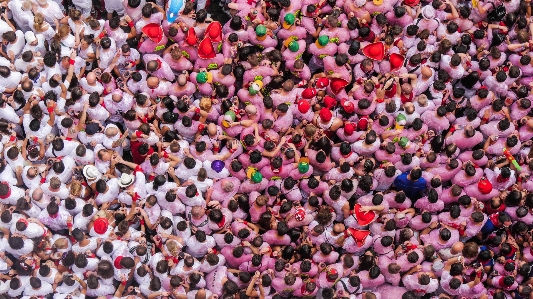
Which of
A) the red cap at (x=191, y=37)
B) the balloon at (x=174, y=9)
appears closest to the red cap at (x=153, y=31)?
the balloon at (x=174, y=9)

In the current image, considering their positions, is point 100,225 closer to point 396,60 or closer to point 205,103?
point 205,103

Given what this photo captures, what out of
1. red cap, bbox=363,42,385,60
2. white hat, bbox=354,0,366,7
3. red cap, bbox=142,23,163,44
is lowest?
red cap, bbox=363,42,385,60

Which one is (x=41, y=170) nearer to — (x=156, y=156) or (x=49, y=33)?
(x=156, y=156)

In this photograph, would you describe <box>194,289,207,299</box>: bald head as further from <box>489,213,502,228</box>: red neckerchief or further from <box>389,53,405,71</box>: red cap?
<box>389,53,405,71</box>: red cap

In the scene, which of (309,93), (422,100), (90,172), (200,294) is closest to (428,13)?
→ (422,100)

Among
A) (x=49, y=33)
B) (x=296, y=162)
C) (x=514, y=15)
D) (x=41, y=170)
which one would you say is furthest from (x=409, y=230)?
(x=49, y=33)

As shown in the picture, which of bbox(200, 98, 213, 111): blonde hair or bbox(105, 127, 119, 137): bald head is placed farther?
bbox(200, 98, 213, 111): blonde hair

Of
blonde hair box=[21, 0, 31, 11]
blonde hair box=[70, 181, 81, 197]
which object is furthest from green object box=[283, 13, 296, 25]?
blonde hair box=[70, 181, 81, 197]
